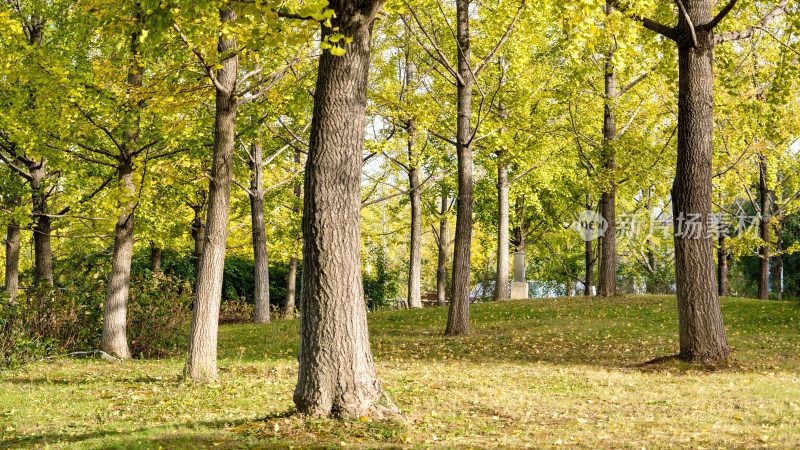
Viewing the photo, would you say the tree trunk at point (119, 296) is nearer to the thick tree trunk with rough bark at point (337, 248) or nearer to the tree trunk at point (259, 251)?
the thick tree trunk with rough bark at point (337, 248)

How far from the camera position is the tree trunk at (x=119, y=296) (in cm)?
1137

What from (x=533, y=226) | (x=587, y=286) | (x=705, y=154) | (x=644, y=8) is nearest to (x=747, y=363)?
(x=705, y=154)

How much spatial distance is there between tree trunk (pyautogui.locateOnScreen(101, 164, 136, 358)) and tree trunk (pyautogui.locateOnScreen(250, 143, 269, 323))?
25.0 feet

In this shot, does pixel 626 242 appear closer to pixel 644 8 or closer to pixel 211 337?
pixel 644 8

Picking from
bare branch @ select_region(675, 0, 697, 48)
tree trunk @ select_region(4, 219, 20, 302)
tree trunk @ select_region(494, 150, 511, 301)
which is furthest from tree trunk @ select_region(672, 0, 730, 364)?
tree trunk @ select_region(4, 219, 20, 302)

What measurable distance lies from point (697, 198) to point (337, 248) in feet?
21.8

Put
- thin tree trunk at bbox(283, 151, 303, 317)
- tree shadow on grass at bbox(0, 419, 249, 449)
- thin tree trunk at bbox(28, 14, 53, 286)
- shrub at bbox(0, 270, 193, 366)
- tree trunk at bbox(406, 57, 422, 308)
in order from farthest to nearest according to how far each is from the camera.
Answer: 1. thin tree trunk at bbox(283, 151, 303, 317)
2. tree trunk at bbox(406, 57, 422, 308)
3. thin tree trunk at bbox(28, 14, 53, 286)
4. shrub at bbox(0, 270, 193, 366)
5. tree shadow on grass at bbox(0, 419, 249, 449)

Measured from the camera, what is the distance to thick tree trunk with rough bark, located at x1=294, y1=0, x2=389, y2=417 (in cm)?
563

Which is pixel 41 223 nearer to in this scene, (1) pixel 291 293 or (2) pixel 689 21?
(1) pixel 291 293

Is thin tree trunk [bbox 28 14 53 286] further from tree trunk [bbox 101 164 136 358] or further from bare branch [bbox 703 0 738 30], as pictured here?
bare branch [bbox 703 0 738 30]

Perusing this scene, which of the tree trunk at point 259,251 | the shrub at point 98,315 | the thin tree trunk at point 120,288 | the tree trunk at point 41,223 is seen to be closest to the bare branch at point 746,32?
the thin tree trunk at point 120,288

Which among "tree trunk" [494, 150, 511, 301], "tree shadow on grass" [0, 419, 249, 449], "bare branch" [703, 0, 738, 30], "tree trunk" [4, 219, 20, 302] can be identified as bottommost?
"tree shadow on grass" [0, 419, 249, 449]

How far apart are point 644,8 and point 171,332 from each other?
996cm

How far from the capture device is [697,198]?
9.80 m
